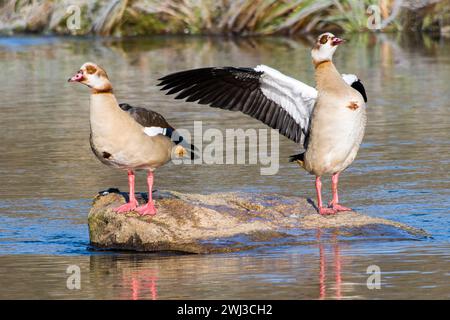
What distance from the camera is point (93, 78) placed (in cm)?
1143

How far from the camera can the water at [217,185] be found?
380 inches

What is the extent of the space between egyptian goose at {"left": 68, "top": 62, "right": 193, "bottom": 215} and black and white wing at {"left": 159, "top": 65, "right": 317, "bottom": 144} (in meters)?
1.03

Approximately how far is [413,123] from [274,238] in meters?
7.86

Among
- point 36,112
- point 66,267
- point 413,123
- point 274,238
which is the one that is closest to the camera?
point 66,267

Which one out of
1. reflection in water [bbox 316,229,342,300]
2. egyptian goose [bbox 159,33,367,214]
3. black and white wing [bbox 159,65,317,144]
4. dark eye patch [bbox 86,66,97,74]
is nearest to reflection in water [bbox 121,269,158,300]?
reflection in water [bbox 316,229,342,300]

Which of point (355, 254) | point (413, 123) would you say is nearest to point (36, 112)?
point (413, 123)

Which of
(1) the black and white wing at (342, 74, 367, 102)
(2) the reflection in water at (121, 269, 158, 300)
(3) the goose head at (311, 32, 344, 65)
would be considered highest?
(3) the goose head at (311, 32, 344, 65)

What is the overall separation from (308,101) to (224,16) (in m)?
24.0

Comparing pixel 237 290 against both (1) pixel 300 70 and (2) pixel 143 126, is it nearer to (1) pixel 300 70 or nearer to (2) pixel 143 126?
(2) pixel 143 126

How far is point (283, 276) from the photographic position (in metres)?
9.79

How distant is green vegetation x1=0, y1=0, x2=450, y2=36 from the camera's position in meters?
34.7

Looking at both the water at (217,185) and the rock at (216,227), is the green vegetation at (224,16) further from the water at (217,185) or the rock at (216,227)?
the rock at (216,227)

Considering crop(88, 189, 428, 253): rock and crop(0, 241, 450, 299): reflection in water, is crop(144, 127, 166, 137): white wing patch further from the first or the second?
crop(0, 241, 450, 299): reflection in water

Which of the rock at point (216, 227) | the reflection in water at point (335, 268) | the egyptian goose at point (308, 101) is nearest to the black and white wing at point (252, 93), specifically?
the egyptian goose at point (308, 101)
